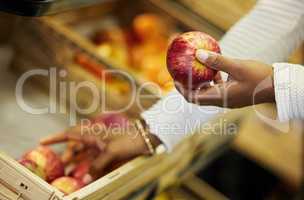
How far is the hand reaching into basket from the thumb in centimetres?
27

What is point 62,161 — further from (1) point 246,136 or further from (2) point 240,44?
(1) point 246,136

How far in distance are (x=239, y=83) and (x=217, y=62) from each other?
51 mm

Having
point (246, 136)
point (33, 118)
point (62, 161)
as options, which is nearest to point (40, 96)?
point (33, 118)

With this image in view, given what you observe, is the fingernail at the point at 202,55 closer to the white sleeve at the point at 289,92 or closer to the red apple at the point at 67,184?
the white sleeve at the point at 289,92

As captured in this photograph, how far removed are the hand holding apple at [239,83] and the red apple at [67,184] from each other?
34cm

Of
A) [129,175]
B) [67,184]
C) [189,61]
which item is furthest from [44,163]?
[189,61]

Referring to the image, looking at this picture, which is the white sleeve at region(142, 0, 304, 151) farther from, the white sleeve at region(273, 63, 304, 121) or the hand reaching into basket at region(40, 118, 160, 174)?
the white sleeve at region(273, 63, 304, 121)

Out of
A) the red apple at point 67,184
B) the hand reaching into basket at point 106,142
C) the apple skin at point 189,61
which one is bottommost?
the red apple at point 67,184

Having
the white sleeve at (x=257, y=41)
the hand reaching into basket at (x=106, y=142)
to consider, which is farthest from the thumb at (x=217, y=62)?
the hand reaching into basket at (x=106, y=142)

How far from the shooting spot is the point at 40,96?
4.63 feet

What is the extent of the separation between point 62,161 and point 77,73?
0.35 m

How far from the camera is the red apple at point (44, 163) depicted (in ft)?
3.45

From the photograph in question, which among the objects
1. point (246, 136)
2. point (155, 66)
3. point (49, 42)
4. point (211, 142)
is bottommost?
point (246, 136)

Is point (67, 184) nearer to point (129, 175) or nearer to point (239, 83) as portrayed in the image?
point (129, 175)
